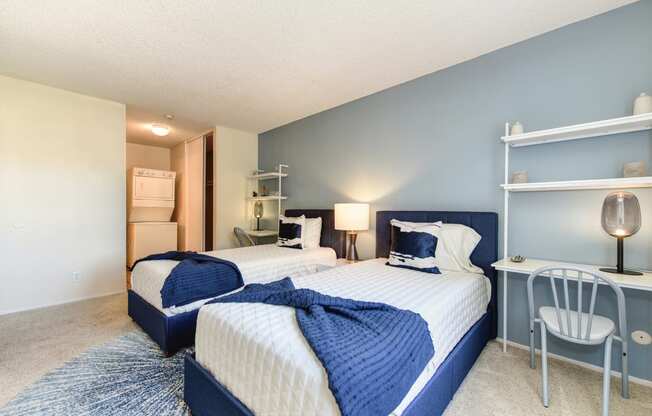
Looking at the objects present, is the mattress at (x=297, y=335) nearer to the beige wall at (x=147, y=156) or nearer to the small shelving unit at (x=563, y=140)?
the small shelving unit at (x=563, y=140)

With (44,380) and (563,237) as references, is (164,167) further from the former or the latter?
(563,237)

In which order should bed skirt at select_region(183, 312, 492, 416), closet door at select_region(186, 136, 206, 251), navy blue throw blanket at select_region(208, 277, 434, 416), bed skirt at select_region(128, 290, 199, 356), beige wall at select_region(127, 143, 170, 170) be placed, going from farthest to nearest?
beige wall at select_region(127, 143, 170, 170) < closet door at select_region(186, 136, 206, 251) < bed skirt at select_region(128, 290, 199, 356) < bed skirt at select_region(183, 312, 492, 416) < navy blue throw blanket at select_region(208, 277, 434, 416)

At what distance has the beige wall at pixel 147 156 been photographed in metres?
6.00

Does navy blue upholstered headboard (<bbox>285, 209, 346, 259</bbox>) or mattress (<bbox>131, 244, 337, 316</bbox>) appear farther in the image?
navy blue upholstered headboard (<bbox>285, 209, 346, 259</bbox>)

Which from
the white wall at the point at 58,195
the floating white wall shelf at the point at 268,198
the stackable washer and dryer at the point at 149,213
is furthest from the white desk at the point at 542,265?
the stackable washer and dryer at the point at 149,213

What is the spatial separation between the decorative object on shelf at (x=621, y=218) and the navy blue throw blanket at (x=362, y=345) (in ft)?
4.90

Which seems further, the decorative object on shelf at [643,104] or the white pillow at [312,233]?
the white pillow at [312,233]

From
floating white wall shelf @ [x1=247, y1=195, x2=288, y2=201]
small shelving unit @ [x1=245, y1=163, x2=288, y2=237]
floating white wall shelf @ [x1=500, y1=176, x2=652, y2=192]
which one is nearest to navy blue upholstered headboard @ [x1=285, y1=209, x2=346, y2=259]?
floating white wall shelf @ [x1=247, y1=195, x2=288, y2=201]

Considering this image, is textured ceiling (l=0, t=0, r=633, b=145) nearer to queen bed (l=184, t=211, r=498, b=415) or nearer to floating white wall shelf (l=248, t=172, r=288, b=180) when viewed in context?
floating white wall shelf (l=248, t=172, r=288, b=180)

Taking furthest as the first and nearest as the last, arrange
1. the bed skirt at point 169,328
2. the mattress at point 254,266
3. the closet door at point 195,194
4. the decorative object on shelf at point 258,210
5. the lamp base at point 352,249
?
the closet door at point 195,194 → the decorative object on shelf at point 258,210 → the lamp base at point 352,249 → the mattress at point 254,266 → the bed skirt at point 169,328

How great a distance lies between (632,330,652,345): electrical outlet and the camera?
72.5 inches

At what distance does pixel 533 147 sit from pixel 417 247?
125 centimetres

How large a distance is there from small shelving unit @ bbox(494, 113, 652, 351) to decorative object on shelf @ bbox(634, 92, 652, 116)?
0.07 metres

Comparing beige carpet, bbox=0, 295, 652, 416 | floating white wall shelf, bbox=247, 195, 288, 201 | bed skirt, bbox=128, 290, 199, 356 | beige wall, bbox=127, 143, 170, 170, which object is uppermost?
beige wall, bbox=127, 143, 170, 170
